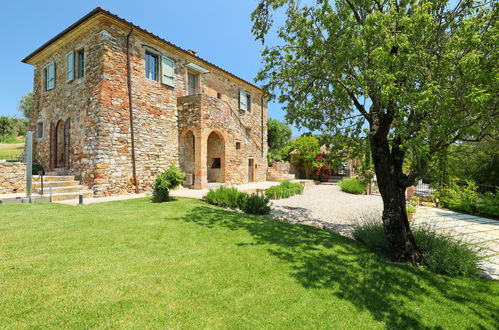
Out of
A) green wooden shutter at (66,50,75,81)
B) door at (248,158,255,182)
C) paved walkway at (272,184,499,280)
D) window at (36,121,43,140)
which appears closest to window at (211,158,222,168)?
door at (248,158,255,182)

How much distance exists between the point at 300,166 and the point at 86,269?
20349mm

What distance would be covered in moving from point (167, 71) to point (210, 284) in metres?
12.0

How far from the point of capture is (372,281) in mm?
3467

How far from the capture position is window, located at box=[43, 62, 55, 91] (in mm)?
12398

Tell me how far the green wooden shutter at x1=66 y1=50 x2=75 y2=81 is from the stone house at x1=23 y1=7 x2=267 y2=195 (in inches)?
1.8

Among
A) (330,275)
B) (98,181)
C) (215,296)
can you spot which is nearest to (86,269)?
(215,296)

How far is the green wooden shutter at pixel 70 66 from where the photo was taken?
36.5 ft

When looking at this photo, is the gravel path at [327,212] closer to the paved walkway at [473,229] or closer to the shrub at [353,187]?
the paved walkway at [473,229]

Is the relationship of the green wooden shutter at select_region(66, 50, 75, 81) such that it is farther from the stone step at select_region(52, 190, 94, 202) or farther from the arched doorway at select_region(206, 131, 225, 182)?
the arched doorway at select_region(206, 131, 225, 182)

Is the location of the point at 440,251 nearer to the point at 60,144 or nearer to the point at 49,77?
the point at 60,144

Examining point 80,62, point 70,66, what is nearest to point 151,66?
point 80,62

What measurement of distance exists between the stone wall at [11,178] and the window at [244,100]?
43.2 feet

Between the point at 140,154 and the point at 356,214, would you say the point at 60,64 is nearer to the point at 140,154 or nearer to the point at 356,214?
the point at 140,154

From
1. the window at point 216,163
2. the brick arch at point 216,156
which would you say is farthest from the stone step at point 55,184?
the window at point 216,163
